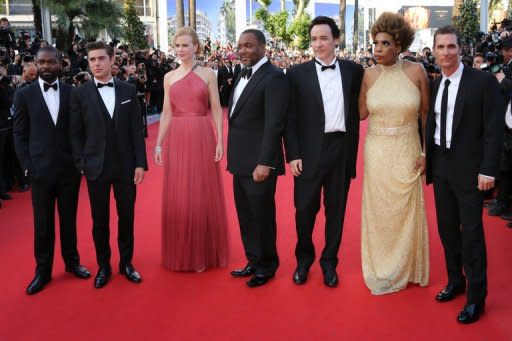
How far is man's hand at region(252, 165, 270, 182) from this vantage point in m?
3.87

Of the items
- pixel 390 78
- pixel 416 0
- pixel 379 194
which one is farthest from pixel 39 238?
pixel 416 0

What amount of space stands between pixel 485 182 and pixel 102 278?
272 cm

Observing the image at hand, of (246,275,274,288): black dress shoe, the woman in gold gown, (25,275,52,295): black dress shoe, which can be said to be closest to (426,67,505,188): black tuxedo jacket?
the woman in gold gown

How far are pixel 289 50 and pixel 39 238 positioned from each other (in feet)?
138

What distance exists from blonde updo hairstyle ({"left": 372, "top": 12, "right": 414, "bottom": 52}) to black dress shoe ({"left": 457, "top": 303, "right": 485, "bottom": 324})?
1.76 metres

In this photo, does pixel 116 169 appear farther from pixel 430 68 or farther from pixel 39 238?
pixel 430 68

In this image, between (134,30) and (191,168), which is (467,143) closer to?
(191,168)

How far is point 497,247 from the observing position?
16.0 ft

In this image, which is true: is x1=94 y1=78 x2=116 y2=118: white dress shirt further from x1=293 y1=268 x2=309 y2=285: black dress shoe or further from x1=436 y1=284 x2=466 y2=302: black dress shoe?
x1=436 y1=284 x2=466 y2=302: black dress shoe

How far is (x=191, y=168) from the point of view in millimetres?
4293

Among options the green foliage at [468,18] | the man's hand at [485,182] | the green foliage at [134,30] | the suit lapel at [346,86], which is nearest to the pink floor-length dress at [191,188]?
the suit lapel at [346,86]

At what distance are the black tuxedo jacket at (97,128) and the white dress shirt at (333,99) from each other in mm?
1361

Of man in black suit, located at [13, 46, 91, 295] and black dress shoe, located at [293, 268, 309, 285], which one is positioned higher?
man in black suit, located at [13, 46, 91, 295]

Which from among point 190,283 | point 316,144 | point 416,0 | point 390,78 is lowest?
point 190,283
